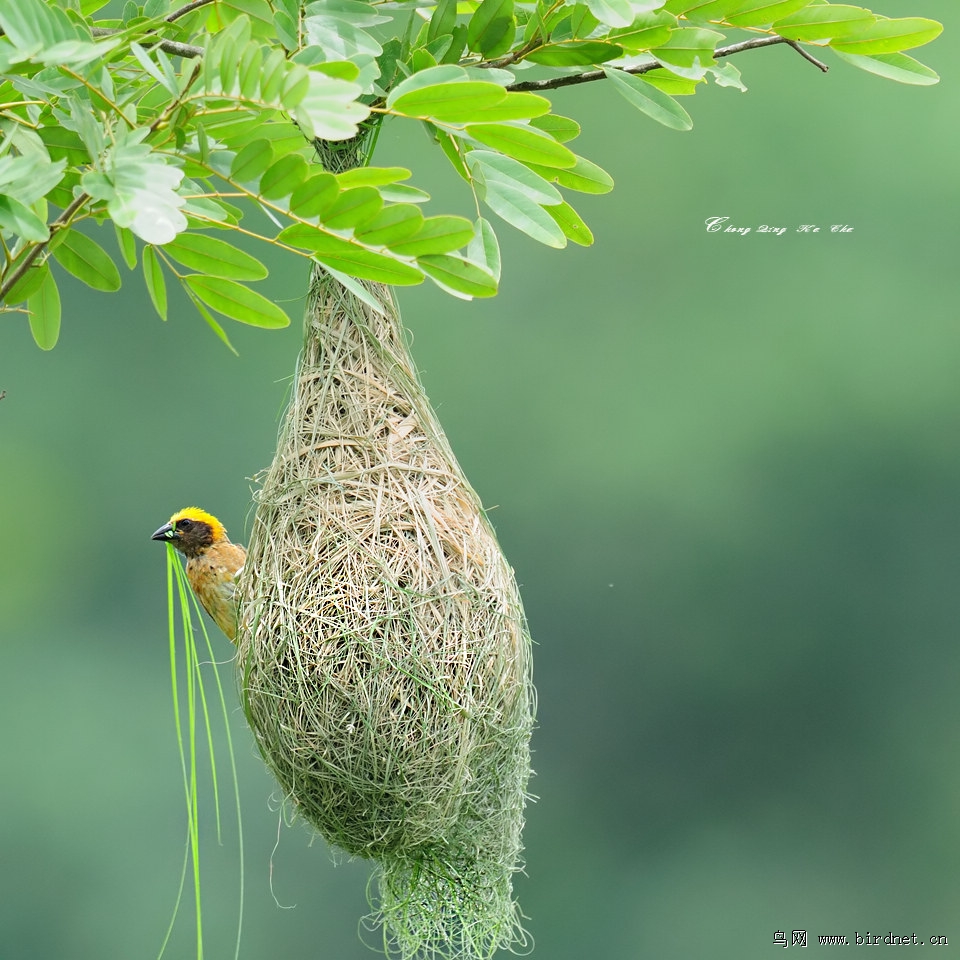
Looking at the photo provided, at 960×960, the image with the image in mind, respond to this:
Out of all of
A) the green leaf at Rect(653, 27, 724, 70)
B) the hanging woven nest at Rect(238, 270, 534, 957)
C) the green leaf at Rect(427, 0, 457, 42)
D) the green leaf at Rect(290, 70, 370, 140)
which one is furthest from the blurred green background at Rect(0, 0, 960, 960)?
the green leaf at Rect(290, 70, 370, 140)

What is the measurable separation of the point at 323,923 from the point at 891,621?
3.63m

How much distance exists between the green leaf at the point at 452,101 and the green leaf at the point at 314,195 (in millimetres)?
104

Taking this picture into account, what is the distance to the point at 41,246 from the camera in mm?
1358

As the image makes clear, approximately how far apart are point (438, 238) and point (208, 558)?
4.18ft

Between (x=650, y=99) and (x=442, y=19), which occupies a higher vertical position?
(x=442, y=19)

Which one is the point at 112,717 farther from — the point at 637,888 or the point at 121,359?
the point at 637,888

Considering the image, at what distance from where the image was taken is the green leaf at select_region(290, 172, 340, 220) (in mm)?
1312

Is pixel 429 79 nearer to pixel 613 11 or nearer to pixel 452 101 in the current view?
pixel 452 101

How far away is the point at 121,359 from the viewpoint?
7.90 metres

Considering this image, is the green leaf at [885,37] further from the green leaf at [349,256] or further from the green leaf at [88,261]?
the green leaf at [88,261]

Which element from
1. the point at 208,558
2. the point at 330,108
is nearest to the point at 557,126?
the point at 330,108

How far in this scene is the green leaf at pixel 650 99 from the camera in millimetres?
1636

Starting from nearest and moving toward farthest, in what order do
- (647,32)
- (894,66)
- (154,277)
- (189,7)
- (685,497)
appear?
1. (189,7)
2. (647,32)
3. (894,66)
4. (154,277)
5. (685,497)

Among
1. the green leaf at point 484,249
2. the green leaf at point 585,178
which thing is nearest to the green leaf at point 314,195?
the green leaf at point 484,249
